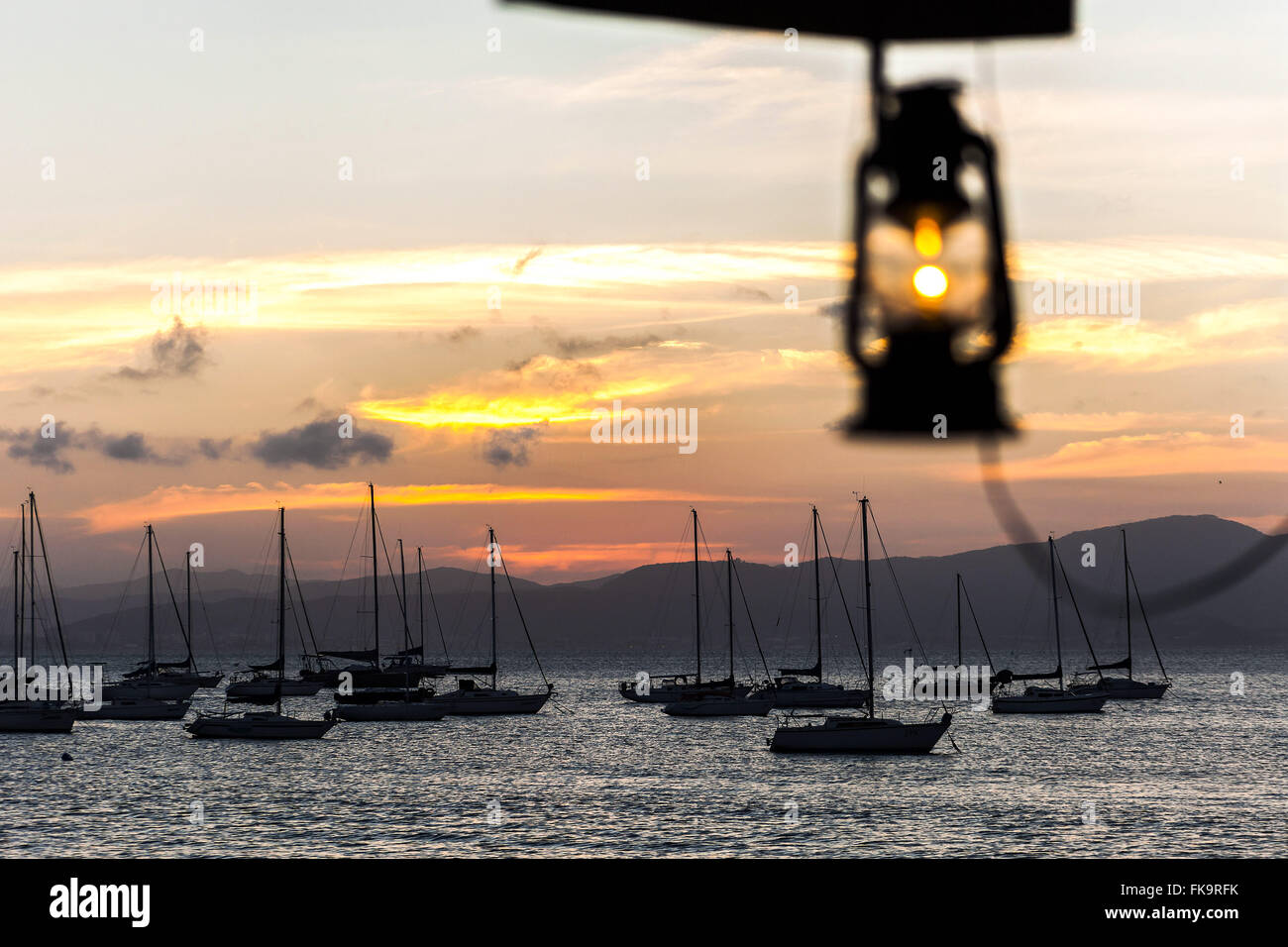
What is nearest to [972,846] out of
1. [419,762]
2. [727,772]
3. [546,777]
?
[727,772]

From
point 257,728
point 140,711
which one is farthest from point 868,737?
point 140,711

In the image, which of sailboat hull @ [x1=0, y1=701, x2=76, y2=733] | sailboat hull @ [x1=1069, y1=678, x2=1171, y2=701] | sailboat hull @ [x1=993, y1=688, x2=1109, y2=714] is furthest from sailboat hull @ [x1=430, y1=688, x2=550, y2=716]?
sailboat hull @ [x1=1069, y1=678, x2=1171, y2=701]

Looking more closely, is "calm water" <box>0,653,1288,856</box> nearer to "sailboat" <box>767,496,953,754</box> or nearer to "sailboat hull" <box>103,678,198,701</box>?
"sailboat" <box>767,496,953,754</box>

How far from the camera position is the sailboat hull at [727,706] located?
207ft

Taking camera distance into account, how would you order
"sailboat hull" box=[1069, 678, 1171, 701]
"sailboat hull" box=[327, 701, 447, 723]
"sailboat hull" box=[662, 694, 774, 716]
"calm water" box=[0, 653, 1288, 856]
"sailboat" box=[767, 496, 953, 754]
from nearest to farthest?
"calm water" box=[0, 653, 1288, 856] → "sailboat" box=[767, 496, 953, 754] → "sailboat hull" box=[327, 701, 447, 723] → "sailboat hull" box=[662, 694, 774, 716] → "sailboat hull" box=[1069, 678, 1171, 701]

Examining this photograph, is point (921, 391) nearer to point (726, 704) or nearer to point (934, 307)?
point (934, 307)

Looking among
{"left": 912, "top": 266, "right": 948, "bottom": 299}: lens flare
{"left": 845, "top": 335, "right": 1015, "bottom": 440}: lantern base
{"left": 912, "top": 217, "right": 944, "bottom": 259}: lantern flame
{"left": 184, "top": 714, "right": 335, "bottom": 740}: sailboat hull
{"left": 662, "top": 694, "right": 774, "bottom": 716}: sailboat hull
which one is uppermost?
{"left": 912, "top": 217, "right": 944, "bottom": 259}: lantern flame

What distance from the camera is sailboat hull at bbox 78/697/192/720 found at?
6731cm

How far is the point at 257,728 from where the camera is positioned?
54125mm

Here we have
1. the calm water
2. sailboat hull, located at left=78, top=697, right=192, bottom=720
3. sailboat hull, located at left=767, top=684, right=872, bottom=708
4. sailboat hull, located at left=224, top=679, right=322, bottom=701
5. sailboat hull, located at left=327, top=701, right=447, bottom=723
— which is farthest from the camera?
sailboat hull, located at left=78, top=697, right=192, bottom=720

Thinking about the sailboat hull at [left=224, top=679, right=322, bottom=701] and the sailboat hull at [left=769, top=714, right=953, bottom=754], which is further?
the sailboat hull at [left=224, top=679, right=322, bottom=701]

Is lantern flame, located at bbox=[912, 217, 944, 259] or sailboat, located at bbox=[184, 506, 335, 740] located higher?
lantern flame, located at bbox=[912, 217, 944, 259]

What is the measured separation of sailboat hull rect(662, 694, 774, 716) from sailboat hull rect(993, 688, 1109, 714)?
1251 centimetres

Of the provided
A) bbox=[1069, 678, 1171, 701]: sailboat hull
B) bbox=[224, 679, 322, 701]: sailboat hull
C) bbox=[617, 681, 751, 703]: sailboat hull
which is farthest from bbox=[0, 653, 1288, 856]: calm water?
bbox=[1069, 678, 1171, 701]: sailboat hull
